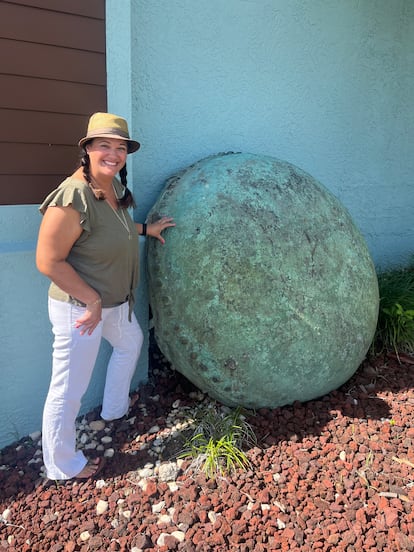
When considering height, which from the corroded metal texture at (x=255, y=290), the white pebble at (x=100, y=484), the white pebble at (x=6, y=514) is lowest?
the white pebble at (x=6, y=514)

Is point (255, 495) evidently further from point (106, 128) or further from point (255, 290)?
point (106, 128)

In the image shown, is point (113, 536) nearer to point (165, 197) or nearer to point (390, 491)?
point (390, 491)

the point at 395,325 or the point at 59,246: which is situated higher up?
the point at 59,246

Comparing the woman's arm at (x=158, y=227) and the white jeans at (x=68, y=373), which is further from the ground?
the woman's arm at (x=158, y=227)

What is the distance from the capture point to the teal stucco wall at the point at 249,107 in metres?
2.69

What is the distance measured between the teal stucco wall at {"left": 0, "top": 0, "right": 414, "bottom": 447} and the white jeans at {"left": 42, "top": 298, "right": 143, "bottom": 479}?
17.2 inches

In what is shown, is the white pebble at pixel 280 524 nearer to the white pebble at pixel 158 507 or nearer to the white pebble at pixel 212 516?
the white pebble at pixel 212 516

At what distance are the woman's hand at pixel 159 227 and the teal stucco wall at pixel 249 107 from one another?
1.20ft

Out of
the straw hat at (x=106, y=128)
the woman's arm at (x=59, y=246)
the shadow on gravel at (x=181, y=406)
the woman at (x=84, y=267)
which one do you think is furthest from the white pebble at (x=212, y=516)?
the straw hat at (x=106, y=128)

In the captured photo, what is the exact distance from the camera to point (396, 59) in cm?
458

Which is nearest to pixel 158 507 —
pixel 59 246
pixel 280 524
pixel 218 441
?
pixel 218 441

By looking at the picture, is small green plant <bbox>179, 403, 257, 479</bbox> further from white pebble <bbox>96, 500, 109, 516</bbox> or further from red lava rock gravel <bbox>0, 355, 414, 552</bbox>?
white pebble <bbox>96, 500, 109, 516</bbox>

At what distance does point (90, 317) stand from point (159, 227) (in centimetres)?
78

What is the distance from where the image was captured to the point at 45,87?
2494 mm
